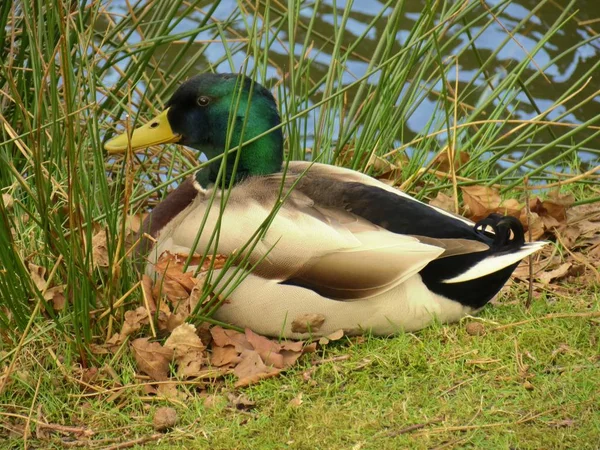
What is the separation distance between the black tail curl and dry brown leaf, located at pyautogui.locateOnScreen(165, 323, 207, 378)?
1082mm

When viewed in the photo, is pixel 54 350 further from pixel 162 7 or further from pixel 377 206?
pixel 162 7

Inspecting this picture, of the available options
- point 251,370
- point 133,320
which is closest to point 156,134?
point 133,320

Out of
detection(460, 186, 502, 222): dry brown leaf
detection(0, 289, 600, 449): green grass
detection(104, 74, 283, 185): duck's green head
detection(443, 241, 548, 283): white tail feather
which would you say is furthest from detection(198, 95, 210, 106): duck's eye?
detection(460, 186, 502, 222): dry brown leaf

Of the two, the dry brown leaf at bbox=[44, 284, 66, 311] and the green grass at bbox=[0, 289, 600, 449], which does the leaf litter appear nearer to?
the green grass at bbox=[0, 289, 600, 449]

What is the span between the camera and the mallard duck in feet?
11.7

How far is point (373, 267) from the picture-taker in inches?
140

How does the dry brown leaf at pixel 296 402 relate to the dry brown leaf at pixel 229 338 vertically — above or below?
below

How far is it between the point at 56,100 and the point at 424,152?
2.13 m

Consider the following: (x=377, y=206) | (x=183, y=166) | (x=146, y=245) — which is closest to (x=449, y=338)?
(x=377, y=206)

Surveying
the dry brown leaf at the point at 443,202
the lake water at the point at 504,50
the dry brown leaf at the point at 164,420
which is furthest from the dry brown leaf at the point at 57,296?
the lake water at the point at 504,50

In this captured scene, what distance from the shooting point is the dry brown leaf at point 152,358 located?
348 centimetres

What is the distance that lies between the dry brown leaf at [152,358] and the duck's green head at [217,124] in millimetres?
785

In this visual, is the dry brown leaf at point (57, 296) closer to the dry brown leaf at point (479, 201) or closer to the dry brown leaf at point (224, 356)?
the dry brown leaf at point (224, 356)

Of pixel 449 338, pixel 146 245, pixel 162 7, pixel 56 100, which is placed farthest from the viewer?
pixel 162 7
